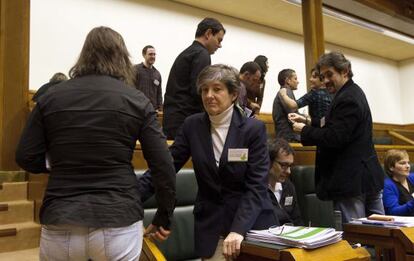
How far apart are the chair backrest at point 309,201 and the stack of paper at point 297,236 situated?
144cm

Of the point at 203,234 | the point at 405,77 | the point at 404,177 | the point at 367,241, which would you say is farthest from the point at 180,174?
the point at 405,77

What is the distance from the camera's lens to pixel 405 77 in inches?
386

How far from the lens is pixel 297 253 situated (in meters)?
1.12

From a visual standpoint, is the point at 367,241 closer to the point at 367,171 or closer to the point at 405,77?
the point at 367,171

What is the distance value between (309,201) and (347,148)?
87cm

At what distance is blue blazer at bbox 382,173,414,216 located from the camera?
2525 millimetres

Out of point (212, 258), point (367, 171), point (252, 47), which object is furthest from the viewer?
point (252, 47)

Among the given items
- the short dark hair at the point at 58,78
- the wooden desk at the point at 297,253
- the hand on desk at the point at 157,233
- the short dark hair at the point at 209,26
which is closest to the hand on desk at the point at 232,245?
the wooden desk at the point at 297,253

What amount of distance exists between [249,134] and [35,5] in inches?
180

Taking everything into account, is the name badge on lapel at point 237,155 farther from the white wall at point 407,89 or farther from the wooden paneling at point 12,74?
the white wall at point 407,89

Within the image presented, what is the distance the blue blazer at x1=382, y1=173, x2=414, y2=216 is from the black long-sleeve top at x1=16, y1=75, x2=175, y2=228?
189 centimetres

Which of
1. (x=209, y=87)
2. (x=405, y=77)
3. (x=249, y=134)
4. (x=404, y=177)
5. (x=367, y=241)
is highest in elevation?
(x=405, y=77)

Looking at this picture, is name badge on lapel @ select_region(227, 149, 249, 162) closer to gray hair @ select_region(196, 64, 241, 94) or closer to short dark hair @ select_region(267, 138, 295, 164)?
gray hair @ select_region(196, 64, 241, 94)

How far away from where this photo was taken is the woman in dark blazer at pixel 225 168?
1.33m
